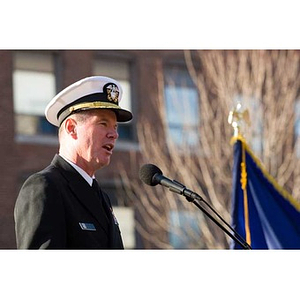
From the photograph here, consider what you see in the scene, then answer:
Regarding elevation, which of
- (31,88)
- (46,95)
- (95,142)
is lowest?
(95,142)

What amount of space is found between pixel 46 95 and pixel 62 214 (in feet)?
45.5

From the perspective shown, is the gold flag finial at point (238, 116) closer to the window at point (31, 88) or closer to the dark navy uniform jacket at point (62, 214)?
the dark navy uniform jacket at point (62, 214)

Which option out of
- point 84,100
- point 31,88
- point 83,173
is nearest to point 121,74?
point 31,88

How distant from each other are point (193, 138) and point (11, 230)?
3.62m

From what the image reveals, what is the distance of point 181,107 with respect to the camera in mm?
19172

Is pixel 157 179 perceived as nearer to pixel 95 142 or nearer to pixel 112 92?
pixel 95 142

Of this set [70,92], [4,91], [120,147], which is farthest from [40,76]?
[70,92]

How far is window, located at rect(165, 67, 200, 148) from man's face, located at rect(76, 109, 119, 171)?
1231cm

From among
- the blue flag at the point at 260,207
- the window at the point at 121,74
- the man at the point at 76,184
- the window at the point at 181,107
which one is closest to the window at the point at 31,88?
the window at the point at 121,74

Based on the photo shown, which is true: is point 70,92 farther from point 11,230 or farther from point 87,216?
point 11,230

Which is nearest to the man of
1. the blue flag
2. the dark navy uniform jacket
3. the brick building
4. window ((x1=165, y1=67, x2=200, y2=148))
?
the dark navy uniform jacket

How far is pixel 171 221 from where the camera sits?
1844cm

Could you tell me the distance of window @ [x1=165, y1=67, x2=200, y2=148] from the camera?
1841cm

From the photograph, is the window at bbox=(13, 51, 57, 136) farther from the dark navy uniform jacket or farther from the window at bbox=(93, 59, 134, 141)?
the dark navy uniform jacket
